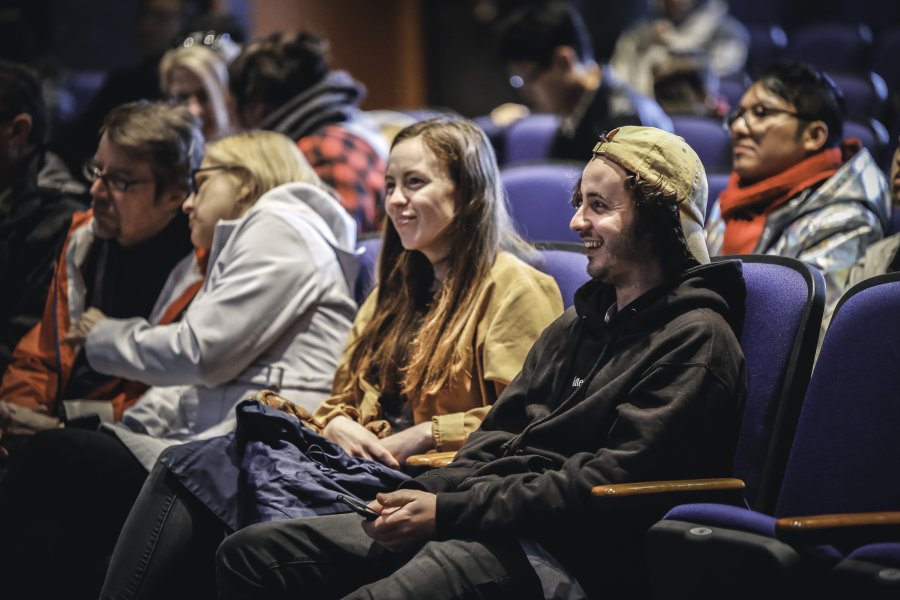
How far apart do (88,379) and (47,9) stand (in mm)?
5302

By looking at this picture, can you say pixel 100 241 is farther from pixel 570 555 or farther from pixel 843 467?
pixel 843 467

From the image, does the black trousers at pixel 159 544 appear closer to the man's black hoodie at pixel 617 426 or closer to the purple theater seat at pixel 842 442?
the man's black hoodie at pixel 617 426

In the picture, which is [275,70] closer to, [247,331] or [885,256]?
[247,331]

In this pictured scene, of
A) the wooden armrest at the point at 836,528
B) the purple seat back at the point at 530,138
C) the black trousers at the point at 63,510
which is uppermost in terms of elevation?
the wooden armrest at the point at 836,528

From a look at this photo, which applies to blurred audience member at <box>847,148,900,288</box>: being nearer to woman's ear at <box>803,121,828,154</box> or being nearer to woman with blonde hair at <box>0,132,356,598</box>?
woman's ear at <box>803,121,828,154</box>

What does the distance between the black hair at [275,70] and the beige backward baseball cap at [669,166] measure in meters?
1.94

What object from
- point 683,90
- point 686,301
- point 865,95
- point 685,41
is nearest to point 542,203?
point 686,301

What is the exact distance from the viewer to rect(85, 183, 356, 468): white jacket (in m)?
2.63

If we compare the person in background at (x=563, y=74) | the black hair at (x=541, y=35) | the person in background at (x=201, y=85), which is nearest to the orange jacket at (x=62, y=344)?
the person in background at (x=201, y=85)

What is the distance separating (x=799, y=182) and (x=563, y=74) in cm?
181

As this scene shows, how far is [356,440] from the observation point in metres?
2.37

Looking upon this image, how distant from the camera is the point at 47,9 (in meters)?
7.52

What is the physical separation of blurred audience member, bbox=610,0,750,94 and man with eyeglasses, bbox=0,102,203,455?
438 centimetres

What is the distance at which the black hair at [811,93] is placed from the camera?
9.23ft
